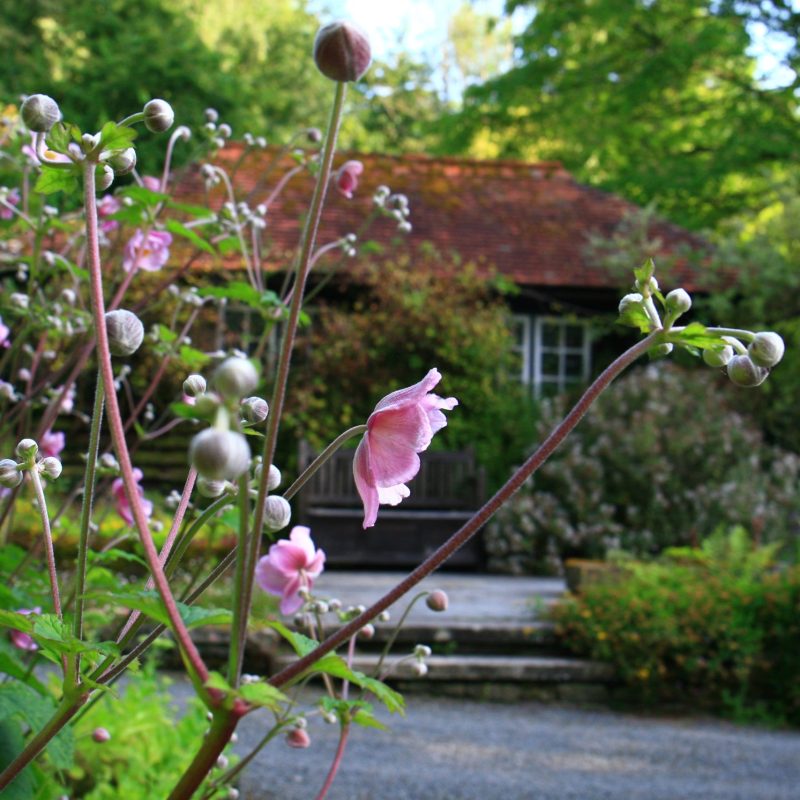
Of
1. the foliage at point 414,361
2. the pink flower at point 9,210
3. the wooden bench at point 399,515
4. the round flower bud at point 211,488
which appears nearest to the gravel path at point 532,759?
the pink flower at point 9,210

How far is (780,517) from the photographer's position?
27.5ft

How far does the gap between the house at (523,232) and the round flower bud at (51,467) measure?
958cm

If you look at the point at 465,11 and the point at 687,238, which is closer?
the point at 687,238

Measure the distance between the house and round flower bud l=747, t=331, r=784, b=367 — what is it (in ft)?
32.3

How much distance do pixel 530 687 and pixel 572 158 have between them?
12420 mm

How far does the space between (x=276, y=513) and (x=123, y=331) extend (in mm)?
183

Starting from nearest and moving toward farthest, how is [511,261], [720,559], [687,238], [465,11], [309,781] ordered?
[309,781] < [720,559] < [511,261] < [687,238] < [465,11]

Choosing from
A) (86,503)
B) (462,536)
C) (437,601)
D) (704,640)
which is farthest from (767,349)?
(704,640)

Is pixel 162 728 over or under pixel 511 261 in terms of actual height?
under

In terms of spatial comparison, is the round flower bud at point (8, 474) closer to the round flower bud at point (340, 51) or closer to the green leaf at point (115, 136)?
the green leaf at point (115, 136)

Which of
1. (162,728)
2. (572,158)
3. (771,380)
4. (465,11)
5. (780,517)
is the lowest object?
(162,728)

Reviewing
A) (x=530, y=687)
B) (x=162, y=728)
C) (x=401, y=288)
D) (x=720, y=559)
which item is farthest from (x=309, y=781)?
(x=401, y=288)

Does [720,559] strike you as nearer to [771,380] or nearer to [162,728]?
[771,380]

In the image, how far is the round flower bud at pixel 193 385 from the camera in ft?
2.71
